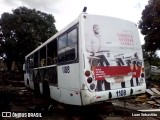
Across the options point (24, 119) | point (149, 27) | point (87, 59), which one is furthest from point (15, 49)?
point (87, 59)

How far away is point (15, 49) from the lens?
1134 inches

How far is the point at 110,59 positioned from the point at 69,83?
1.51 meters

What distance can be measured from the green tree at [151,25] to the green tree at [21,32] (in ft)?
44.7

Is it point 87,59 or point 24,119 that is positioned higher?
point 87,59

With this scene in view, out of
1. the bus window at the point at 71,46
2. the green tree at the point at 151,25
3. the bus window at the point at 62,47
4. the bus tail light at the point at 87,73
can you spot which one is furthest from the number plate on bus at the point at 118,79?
the green tree at the point at 151,25

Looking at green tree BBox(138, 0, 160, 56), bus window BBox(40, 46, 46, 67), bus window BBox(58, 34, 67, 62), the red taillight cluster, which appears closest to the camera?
the red taillight cluster

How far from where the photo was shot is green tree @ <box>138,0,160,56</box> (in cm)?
2061

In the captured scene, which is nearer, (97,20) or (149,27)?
(97,20)

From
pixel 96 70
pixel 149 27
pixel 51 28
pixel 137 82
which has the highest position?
pixel 51 28

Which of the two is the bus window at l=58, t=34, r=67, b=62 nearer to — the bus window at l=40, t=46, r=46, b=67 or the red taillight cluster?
the red taillight cluster

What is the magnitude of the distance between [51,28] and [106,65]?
26.0 meters

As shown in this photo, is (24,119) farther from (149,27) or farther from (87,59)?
(149,27)

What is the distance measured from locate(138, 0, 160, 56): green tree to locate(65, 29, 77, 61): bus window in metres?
15.6

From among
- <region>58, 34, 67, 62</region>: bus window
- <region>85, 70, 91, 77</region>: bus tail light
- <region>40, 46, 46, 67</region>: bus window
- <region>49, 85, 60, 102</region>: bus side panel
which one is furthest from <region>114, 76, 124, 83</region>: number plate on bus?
A: <region>40, 46, 46, 67</region>: bus window
